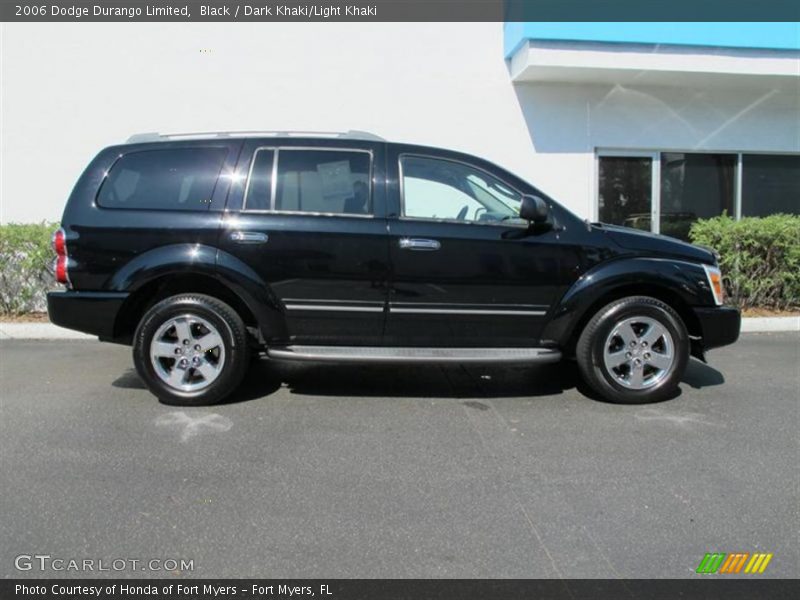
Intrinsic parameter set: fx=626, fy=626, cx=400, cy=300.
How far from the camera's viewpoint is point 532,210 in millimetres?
4516

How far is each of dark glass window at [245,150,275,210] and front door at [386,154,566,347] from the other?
37.5 inches

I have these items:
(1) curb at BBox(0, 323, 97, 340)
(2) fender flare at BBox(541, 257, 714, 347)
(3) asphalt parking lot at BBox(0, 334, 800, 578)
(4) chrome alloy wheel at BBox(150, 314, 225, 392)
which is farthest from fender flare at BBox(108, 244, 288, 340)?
(1) curb at BBox(0, 323, 97, 340)

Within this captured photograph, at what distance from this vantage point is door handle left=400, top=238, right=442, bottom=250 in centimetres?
461

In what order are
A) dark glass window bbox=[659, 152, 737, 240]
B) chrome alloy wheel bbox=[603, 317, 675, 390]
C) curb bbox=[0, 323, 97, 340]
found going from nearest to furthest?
chrome alloy wheel bbox=[603, 317, 675, 390] < curb bbox=[0, 323, 97, 340] < dark glass window bbox=[659, 152, 737, 240]

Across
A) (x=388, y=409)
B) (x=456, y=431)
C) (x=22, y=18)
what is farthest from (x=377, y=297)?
(x=22, y=18)

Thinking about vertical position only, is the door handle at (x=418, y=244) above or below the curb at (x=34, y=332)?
above

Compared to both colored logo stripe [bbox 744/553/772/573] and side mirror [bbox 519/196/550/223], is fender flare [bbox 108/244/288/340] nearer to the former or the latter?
side mirror [bbox 519/196/550/223]

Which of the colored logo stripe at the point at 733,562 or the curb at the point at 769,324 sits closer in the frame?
the colored logo stripe at the point at 733,562

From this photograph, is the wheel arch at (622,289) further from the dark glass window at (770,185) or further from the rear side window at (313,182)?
the dark glass window at (770,185)

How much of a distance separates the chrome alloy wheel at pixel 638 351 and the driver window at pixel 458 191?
1226mm

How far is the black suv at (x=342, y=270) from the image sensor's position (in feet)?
15.1
